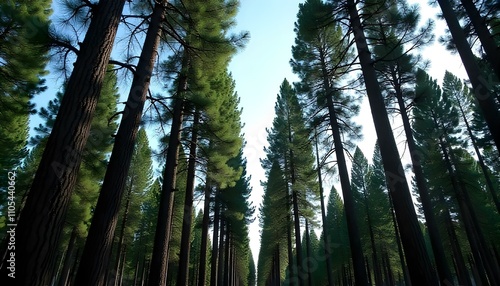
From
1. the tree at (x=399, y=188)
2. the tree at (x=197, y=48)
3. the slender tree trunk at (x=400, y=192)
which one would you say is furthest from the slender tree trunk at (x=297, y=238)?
the slender tree trunk at (x=400, y=192)

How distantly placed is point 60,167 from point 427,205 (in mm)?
11188

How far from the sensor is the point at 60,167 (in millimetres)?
2963

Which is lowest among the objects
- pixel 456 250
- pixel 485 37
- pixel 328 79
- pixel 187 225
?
pixel 187 225

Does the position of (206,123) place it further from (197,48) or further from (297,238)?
(297,238)

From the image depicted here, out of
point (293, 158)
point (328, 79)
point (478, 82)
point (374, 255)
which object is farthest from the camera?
point (374, 255)

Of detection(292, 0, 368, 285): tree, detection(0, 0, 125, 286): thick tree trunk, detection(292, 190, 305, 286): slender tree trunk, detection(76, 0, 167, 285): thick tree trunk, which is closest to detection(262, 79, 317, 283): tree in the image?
detection(292, 190, 305, 286): slender tree trunk

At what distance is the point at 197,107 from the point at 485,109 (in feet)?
27.5

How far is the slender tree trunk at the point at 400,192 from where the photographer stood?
15.2 ft

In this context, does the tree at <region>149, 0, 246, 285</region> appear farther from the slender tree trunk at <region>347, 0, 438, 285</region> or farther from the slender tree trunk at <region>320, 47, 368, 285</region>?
the slender tree trunk at <region>320, 47, 368, 285</region>

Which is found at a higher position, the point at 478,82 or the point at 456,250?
the point at 478,82

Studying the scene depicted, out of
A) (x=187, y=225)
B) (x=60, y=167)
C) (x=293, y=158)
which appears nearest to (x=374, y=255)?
(x=293, y=158)

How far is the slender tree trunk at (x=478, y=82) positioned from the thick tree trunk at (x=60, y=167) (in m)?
8.92

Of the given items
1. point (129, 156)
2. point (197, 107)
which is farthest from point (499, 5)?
point (129, 156)

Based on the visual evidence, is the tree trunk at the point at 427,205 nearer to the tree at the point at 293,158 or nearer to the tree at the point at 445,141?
the tree at the point at 293,158
